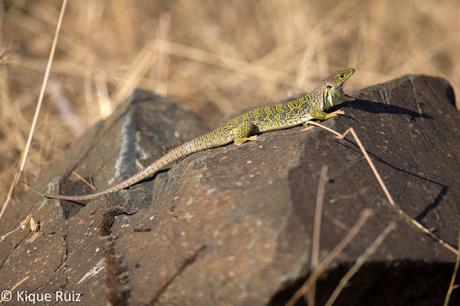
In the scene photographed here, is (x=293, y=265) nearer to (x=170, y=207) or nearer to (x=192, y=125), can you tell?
(x=170, y=207)

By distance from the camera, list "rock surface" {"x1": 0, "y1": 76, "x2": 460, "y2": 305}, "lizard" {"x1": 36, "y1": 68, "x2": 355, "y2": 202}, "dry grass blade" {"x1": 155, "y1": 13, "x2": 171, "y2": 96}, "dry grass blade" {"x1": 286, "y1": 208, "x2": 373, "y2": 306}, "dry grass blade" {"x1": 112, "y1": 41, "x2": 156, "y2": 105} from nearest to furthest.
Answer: "dry grass blade" {"x1": 286, "y1": 208, "x2": 373, "y2": 306} < "rock surface" {"x1": 0, "y1": 76, "x2": 460, "y2": 305} < "lizard" {"x1": 36, "y1": 68, "x2": 355, "y2": 202} < "dry grass blade" {"x1": 112, "y1": 41, "x2": 156, "y2": 105} < "dry grass blade" {"x1": 155, "y1": 13, "x2": 171, "y2": 96}

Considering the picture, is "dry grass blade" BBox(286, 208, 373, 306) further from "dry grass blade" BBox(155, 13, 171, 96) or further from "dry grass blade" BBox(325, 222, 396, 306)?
"dry grass blade" BBox(155, 13, 171, 96)

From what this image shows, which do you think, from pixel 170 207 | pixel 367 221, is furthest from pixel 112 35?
pixel 367 221

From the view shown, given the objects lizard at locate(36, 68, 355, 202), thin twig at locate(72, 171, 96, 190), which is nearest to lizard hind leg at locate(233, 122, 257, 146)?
lizard at locate(36, 68, 355, 202)

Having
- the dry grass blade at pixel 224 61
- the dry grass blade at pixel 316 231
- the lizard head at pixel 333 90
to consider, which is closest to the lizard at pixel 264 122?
the lizard head at pixel 333 90

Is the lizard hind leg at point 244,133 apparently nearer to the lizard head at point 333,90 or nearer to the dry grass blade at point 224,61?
Result: the lizard head at point 333,90
